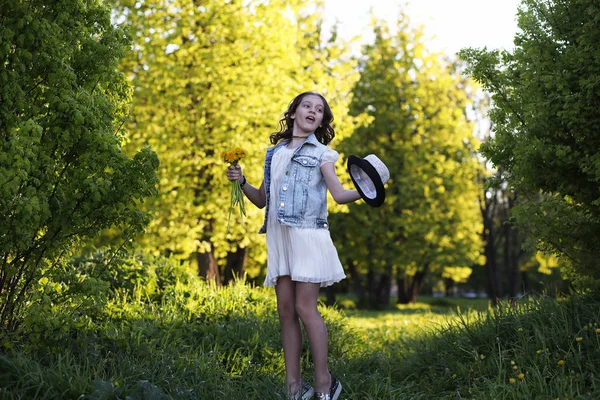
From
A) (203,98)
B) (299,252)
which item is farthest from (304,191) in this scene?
(203,98)

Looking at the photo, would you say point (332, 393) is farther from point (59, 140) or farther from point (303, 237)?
point (59, 140)

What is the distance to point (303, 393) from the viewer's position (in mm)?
3904

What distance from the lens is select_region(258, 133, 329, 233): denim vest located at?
3.89m

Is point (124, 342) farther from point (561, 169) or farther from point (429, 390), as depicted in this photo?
point (561, 169)

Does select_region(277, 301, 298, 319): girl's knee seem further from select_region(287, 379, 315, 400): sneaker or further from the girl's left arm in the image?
the girl's left arm

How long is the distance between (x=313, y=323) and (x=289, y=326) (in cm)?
22

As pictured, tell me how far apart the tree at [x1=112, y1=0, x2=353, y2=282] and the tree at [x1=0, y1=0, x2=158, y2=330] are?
17.1 ft

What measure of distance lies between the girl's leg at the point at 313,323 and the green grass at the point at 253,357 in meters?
0.30

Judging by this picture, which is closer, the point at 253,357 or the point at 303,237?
the point at 303,237

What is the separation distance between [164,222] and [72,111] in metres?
6.41

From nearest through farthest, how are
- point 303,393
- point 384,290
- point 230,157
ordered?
point 303,393 → point 230,157 → point 384,290

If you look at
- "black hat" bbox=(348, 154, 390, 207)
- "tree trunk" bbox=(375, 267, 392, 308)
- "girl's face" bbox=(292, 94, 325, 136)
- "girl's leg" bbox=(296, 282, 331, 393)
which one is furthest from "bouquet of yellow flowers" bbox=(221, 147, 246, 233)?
"tree trunk" bbox=(375, 267, 392, 308)

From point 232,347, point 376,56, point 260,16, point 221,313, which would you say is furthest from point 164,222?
point 376,56

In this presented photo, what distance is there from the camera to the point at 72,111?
12.5 ft
